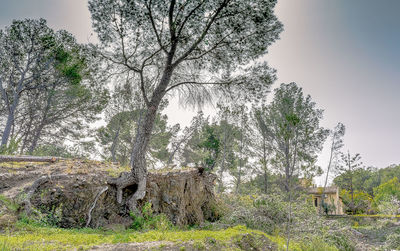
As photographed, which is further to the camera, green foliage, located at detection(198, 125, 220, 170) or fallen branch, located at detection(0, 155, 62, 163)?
green foliage, located at detection(198, 125, 220, 170)

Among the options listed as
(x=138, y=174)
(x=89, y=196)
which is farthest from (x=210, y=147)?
(x=89, y=196)

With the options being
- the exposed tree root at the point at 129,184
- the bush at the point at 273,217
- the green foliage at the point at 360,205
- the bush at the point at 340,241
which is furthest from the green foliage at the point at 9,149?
the green foliage at the point at 360,205

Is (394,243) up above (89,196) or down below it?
below

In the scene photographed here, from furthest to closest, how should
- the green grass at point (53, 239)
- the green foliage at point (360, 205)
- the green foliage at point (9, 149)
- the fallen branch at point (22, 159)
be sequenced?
1. the green foliage at point (360, 205)
2. the green foliage at point (9, 149)
3. the fallen branch at point (22, 159)
4. the green grass at point (53, 239)

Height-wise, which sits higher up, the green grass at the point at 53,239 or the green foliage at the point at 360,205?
the green grass at the point at 53,239

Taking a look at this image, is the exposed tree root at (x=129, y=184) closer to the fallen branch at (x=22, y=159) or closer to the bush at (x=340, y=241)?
the fallen branch at (x=22, y=159)

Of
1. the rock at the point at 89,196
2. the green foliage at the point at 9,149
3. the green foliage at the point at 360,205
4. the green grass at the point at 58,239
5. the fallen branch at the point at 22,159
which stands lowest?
the green foliage at the point at 360,205

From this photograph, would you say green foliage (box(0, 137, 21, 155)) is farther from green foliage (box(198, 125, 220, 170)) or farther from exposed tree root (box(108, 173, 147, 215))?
green foliage (box(198, 125, 220, 170))

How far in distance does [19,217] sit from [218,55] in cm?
685

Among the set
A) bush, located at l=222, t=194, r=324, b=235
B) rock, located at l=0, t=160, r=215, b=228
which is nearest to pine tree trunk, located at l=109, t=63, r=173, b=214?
rock, located at l=0, t=160, r=215, b=228

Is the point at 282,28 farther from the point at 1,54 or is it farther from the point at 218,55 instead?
the point at 1,54

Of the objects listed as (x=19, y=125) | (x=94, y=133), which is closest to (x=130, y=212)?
(x=94, y=133)

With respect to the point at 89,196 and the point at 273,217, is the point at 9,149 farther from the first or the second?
the point at 273,217

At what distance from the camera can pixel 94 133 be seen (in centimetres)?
1628
